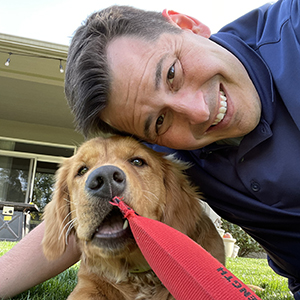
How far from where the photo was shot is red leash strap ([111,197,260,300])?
797mm

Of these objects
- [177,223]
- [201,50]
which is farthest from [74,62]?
[177,223]

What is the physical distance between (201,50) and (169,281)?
1248mm

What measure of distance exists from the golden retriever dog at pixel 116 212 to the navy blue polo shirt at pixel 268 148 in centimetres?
25

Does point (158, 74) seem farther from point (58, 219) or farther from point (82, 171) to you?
point (58, 219)

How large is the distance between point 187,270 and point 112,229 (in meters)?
0.82

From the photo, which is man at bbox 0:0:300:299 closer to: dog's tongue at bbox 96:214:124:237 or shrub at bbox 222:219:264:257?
dog's tongue at bbox 96:214:124:237

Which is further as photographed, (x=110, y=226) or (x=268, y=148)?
(x=268, y=148)

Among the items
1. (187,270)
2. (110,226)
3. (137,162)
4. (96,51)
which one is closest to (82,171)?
(137,162)

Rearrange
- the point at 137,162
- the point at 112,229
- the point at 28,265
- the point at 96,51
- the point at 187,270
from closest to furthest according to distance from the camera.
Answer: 1. the point at 187,270
2. the point at 112,229
3. the point at 96,51
4. the point at 137,162
5. the point at 28,265

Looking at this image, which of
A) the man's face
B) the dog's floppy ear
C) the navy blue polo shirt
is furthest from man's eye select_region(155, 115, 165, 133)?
the dog's floppy ear

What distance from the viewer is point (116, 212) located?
161 centimetres

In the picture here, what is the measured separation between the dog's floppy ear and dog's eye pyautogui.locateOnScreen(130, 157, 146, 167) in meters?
0.49

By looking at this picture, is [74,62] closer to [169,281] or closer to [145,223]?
[145,223]

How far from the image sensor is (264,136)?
5.95 ft
